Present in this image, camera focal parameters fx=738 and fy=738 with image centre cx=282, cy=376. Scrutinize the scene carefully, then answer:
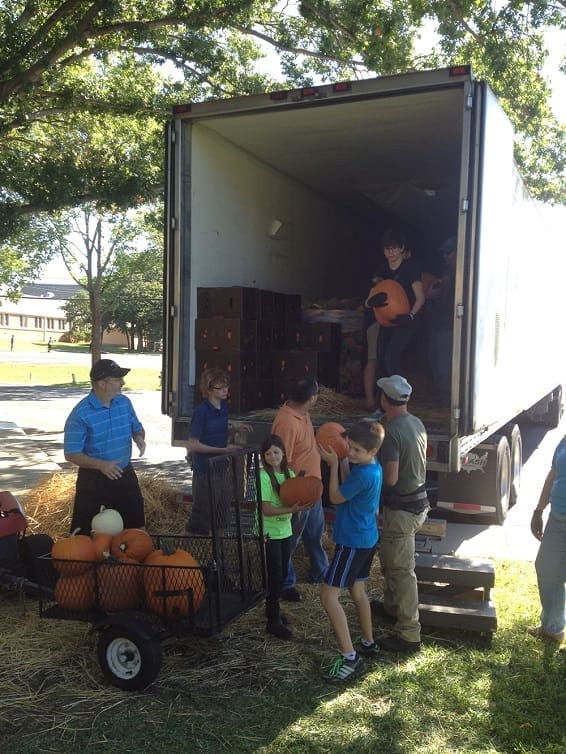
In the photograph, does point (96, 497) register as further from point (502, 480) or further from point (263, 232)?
point (502, 480)

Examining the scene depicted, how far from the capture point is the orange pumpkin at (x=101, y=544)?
4.05 meters

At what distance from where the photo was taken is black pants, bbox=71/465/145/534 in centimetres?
489

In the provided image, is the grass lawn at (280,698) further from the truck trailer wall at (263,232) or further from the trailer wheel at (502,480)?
the truck trailer wall at (263,232)

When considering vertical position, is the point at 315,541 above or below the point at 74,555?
below

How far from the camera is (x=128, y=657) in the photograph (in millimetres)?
3822

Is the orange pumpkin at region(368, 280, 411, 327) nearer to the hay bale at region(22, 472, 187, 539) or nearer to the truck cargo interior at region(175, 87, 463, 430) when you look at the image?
→ the truck cargo interior at region(175, 87, 463, 430)

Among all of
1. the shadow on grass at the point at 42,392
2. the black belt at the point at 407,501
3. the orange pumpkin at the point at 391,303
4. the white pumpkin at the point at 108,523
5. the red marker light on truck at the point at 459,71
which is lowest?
the shadow on grass at the point at 42,392

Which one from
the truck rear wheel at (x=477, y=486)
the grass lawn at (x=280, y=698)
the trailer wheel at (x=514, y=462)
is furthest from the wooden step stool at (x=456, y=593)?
the trailer wheel at (x=514, y=462)

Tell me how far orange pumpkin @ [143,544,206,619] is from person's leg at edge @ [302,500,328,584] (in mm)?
1500

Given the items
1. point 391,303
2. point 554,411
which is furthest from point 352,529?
point 554,411

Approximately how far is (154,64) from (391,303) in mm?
8391

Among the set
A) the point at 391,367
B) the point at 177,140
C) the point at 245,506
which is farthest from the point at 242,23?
the point at 245,506

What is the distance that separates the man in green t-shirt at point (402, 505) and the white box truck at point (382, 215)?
3.87 feet

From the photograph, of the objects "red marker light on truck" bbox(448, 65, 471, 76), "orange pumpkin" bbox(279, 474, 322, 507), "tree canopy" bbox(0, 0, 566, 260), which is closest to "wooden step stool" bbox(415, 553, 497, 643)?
"orange pumpkin" bbox(279, 474, 322, 507)
